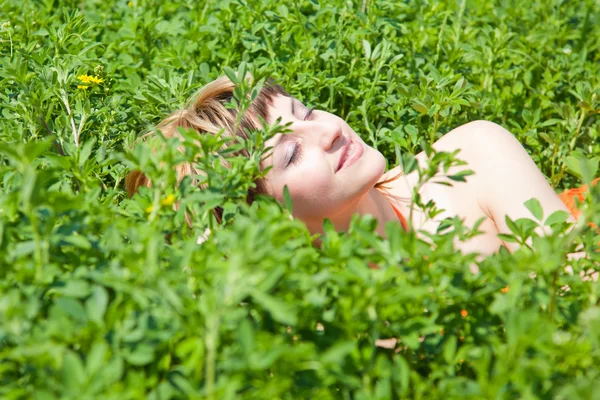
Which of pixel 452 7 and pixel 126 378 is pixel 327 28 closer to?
pixel 452 7

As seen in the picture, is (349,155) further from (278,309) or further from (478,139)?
(278,309)

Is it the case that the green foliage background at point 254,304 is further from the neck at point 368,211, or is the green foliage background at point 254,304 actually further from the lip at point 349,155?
the neck at point 368,211

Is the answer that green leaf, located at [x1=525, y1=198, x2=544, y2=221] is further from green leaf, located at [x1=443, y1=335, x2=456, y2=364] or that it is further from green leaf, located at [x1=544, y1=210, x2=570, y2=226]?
green leaf, located at [x1=443, y1=335, x2=456, y2=364]

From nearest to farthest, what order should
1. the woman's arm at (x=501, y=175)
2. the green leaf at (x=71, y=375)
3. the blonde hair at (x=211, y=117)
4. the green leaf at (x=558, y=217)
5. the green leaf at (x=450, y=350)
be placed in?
the green leaf at (x=71, y=375) < the green leaf at (x=450, y=350) < the green leaf at (x=558, y=217) < the blonde hair at (x=211, y=117) < the woman's arm at (x=501, y=175)

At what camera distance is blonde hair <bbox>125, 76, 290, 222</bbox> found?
8.08ft

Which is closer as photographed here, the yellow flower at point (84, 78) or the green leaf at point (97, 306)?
the green leaf at point (97, 306)

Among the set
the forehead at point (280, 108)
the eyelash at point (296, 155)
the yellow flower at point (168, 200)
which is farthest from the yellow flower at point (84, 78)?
the yellow flower at point (168, 200)

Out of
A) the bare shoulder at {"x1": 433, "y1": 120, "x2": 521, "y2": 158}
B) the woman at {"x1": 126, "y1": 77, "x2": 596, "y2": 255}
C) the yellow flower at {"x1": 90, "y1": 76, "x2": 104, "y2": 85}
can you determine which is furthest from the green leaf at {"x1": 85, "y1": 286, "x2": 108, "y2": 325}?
the bare shoulder at {"x1": 433, "y1": 120, "x2": 521, "y2": 158}

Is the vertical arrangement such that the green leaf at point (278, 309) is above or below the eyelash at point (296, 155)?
above

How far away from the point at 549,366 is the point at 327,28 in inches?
89.1

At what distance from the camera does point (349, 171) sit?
2.29 m

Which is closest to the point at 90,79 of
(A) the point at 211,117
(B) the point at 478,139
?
(A) the point at 211,117

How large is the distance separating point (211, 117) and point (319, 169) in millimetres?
472

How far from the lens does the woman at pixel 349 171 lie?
230cm
